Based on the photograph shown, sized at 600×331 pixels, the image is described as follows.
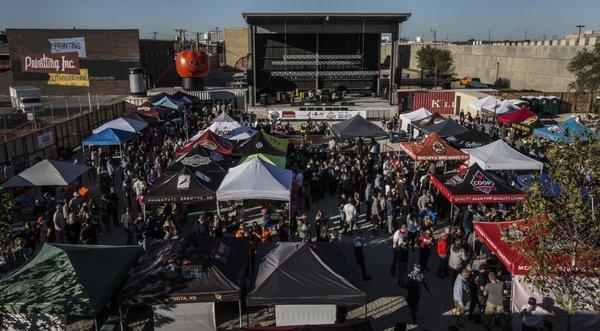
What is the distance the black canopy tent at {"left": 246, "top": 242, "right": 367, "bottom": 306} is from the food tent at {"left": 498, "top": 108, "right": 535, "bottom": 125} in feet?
58.8

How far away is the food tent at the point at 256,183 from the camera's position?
12555mm

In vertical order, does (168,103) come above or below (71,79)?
below

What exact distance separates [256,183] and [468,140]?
9098mm

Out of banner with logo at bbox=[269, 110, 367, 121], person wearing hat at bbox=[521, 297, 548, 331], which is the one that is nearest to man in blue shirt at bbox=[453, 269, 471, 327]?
person wearing hat at bbox=[521, 297, 548, 331]

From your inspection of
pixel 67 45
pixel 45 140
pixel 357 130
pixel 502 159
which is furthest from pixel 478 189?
pixel 67 45

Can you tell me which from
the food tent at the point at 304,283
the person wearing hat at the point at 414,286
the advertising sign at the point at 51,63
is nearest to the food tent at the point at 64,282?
the food tent at the point at 304,283

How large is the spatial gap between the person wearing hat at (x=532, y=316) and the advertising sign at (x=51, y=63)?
1996 inches

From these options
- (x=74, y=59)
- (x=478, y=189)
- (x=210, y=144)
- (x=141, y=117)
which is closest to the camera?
(x=478, y=189)

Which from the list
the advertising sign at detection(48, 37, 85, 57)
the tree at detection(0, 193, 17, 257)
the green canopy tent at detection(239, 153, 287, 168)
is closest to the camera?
the tree at detection(0, 193, 17, 257)

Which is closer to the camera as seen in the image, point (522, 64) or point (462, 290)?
point (462, 290)

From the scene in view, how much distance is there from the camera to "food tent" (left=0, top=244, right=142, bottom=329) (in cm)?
743

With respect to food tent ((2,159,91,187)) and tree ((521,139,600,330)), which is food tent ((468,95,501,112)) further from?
food tent ((2,159,91,187))

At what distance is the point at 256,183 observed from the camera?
12859mm

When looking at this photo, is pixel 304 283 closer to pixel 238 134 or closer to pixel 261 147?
pixel 261 147
